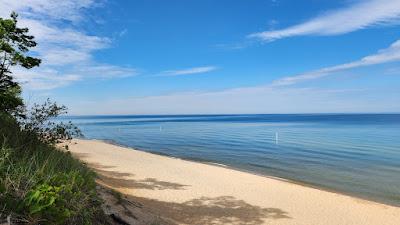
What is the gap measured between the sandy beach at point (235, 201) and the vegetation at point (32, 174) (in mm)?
4929

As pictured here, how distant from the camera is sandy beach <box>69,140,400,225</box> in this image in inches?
515

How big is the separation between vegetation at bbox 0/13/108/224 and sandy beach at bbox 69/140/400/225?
4.93 metres

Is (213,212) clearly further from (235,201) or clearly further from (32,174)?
(32,174)

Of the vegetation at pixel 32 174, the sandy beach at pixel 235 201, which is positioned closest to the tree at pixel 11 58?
the vegetation at pixel 32 174

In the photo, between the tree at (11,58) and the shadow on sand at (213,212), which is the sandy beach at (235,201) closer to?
the shadow on sand at (213,212)

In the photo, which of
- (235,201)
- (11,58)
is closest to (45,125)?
(11,58)

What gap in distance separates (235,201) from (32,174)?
35.0ft

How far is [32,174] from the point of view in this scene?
6246mm

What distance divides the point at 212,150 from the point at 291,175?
54.0 ft

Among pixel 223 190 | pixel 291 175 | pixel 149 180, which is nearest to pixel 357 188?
pixel 291 175

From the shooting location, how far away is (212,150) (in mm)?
40656

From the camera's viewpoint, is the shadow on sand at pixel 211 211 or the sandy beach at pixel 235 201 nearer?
the shadow on sand at pixel 211 211

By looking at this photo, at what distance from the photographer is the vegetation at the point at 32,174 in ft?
15.2

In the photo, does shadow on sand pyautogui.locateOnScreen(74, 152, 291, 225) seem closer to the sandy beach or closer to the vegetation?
the sandy beach
